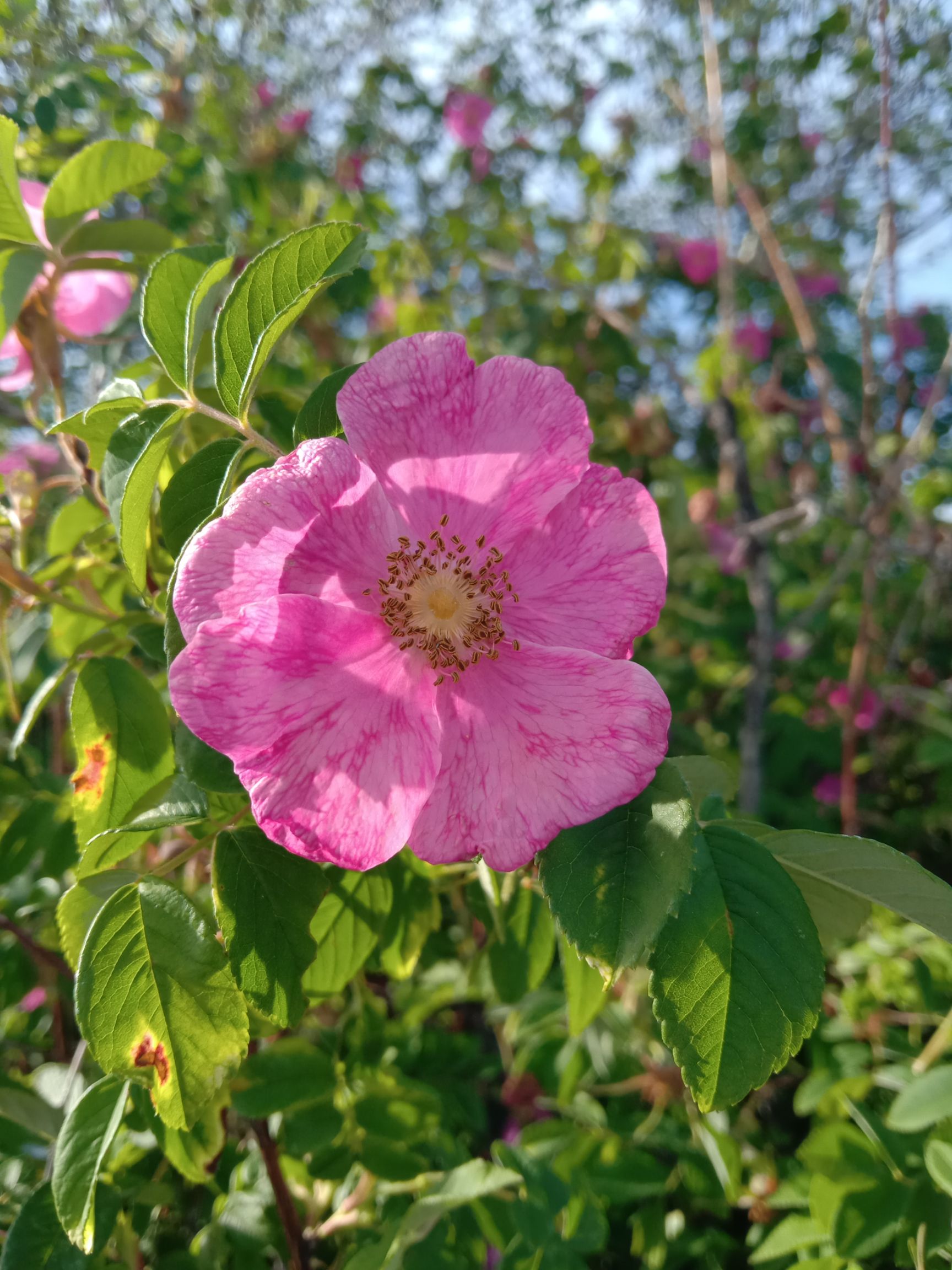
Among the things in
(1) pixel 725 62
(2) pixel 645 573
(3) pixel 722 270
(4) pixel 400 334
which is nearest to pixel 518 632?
(2) pixel 645 573

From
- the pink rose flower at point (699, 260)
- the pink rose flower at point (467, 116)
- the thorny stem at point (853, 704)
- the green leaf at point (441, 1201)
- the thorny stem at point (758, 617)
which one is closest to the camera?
the green leaf at point (441, 1201)

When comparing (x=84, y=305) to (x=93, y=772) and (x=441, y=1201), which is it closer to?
(x=93, y=772)

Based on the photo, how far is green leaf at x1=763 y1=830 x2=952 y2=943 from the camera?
1.83 feet

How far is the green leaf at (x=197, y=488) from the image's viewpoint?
624 mm

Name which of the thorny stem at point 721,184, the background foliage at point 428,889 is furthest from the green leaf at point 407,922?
the thorny stem at point 721,184

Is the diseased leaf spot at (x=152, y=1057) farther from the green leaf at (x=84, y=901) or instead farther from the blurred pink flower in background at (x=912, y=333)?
the blurred pink flower in background at (x=912, y=333)

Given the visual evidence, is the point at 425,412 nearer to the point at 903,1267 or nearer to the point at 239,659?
the point at 239,659

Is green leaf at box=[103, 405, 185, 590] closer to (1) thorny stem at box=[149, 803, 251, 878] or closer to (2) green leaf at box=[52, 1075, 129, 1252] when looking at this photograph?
(1) thorny stem at box=[149, 803, 251, 878]

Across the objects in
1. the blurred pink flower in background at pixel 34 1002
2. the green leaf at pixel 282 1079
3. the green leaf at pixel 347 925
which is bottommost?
the blurred pink flower in background at pixel 34 1002

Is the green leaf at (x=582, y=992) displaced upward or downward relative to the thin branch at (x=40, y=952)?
upward

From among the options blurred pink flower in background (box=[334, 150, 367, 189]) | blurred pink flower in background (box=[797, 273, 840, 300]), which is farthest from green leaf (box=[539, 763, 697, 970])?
blurred pink flower in background (box=[797, 273, 840, 300])

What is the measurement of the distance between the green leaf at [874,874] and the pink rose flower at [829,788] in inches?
89.6

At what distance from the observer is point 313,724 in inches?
22.4

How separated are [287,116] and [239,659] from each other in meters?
3.92
